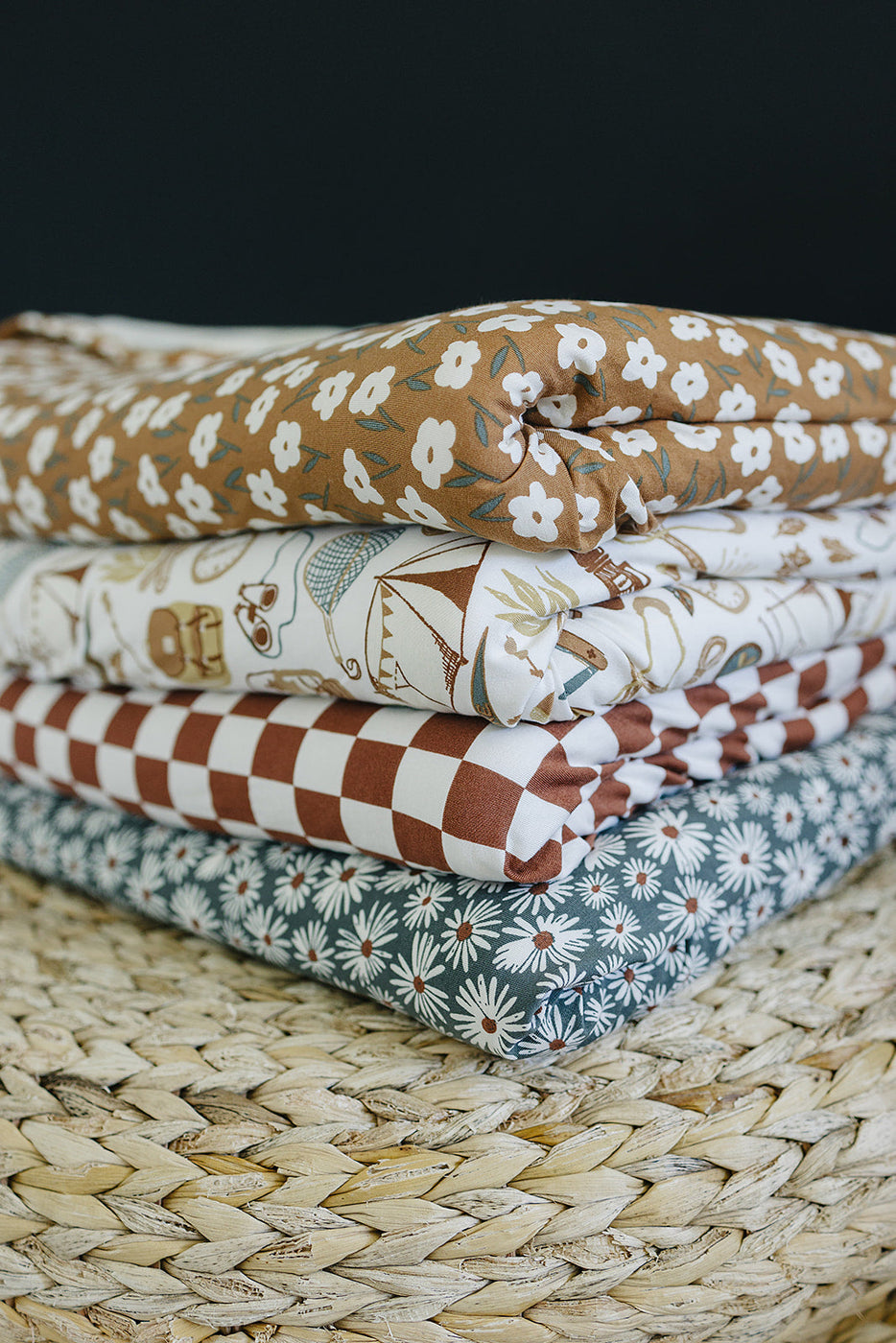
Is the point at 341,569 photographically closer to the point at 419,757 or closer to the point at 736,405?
the point at 419,757

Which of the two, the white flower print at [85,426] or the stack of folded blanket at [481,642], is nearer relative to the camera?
the stack of folded blanket at [481,642]

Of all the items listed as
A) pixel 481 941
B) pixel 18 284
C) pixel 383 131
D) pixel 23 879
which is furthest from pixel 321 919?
pixel 18 284

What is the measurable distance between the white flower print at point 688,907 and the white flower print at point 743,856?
15 millimetres

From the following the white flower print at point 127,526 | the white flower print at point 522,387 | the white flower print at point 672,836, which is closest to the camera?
the white flower print at point 522,387

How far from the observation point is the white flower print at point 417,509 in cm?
43

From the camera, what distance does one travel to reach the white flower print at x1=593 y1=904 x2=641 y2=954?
0.46 meters

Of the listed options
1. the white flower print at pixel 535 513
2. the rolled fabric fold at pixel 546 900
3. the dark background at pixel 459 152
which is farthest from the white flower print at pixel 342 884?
the dark background at pixel 459 152

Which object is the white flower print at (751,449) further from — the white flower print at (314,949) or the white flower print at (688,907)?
the white flower print at (314,949)

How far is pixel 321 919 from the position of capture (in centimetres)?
53

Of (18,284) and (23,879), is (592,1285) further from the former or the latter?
(18,284)

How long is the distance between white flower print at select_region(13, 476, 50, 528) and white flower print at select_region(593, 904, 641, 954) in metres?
0.45

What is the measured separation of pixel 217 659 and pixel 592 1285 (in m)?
Result: 0.36

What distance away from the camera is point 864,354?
0.58m

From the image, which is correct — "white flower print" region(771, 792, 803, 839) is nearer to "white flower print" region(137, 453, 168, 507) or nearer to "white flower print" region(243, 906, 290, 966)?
"white flower print" region(243, 906, 290, 966)
